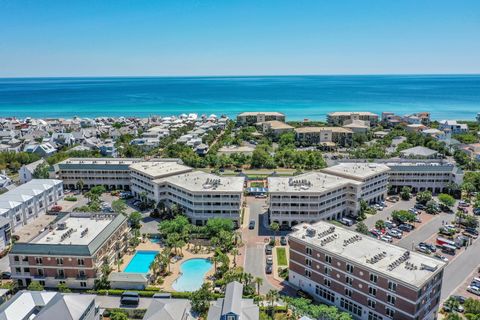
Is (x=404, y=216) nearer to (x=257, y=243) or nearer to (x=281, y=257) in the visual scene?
(x=281, y=257)

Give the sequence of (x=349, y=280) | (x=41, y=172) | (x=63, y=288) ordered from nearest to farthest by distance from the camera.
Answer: (x=349, y=280)
(x=63, y=288)
(x=41, y=172)

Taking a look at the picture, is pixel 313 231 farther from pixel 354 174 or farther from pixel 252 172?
pixel 252 172

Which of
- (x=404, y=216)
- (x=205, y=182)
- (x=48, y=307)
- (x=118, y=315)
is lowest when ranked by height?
(x=118, y=315)

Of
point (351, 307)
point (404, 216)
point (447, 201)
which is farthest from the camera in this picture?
point (447, 201)

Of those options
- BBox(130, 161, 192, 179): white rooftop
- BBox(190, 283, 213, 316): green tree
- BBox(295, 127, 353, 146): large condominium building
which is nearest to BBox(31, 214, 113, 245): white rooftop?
BBox(190, 283, 213, 316): green tree

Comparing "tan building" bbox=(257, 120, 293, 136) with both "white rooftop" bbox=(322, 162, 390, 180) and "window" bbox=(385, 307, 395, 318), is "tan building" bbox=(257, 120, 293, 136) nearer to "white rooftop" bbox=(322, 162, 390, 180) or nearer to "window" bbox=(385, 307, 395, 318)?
"white rooftop" bbox=(322, 162, 390, 180)

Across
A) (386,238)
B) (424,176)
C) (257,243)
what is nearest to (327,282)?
(257,243)
